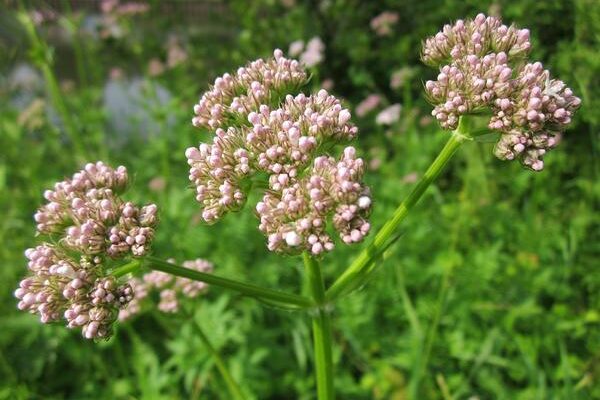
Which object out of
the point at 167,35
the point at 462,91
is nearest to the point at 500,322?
the point at 462,91

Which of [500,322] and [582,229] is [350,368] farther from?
[582,229]

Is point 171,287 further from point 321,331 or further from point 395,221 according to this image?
point 395,221

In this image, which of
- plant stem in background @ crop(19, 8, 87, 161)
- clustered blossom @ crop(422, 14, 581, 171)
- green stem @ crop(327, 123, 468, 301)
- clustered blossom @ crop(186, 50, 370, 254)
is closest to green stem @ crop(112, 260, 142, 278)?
clustered blossom @ crop(186, 50, 370, 254)

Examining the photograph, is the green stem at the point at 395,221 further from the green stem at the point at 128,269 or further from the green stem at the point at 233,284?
the green stem at the point at 128,269

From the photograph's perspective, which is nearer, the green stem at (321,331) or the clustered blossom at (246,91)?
the green stem at (321,331)

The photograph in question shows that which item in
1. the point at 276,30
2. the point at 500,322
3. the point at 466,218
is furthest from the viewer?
the point at 276,30

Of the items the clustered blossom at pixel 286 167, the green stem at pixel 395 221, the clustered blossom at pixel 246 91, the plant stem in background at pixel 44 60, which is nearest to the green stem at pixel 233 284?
the green stem at pixel 395 221

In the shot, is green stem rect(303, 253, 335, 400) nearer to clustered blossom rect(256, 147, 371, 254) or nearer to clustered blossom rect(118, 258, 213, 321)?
clustered blossom rect(256, 147, 371, 254)
